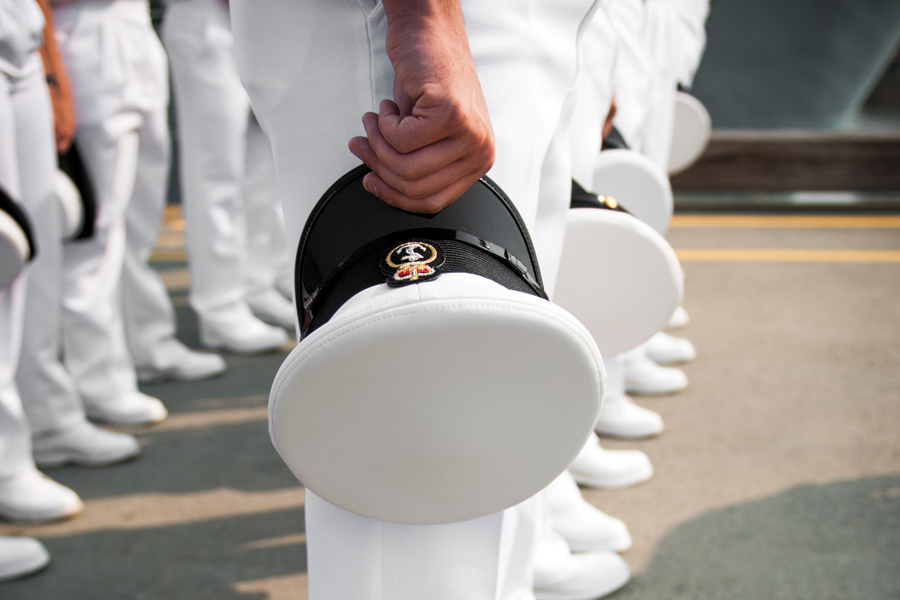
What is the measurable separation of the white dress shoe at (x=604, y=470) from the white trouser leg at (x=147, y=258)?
4.79ft

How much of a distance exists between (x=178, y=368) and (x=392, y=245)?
2046mm

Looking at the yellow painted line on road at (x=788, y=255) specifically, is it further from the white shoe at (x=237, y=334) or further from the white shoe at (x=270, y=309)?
the white shoe at (x=237, y=334)

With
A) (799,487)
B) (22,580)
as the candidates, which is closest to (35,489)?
(22,580)

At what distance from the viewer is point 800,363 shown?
259cm

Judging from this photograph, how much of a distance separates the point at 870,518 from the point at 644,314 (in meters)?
0.83

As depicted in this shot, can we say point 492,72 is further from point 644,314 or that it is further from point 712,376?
point 712,376

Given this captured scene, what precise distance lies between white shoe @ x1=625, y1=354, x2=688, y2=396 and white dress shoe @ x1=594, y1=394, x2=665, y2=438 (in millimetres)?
284

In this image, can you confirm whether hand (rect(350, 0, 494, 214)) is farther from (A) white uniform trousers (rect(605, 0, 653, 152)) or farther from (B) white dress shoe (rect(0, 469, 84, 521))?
(B) white dress shoe (rect(0, 469, 84, 521))

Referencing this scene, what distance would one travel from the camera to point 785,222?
4.90 metres

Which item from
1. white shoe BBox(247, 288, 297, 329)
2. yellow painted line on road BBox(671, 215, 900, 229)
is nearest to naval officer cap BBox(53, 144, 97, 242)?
white shoe BBox(247, 288, 297, 329)

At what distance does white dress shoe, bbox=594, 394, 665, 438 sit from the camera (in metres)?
2.08

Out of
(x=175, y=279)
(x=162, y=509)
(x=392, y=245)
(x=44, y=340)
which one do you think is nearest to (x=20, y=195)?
(x=44, y=340)

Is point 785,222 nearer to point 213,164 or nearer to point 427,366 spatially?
point 213,164

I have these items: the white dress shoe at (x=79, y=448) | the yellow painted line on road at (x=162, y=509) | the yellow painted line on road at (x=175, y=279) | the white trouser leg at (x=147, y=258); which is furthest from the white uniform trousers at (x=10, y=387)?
the yellow painted line on road at (x=175, y=279)
